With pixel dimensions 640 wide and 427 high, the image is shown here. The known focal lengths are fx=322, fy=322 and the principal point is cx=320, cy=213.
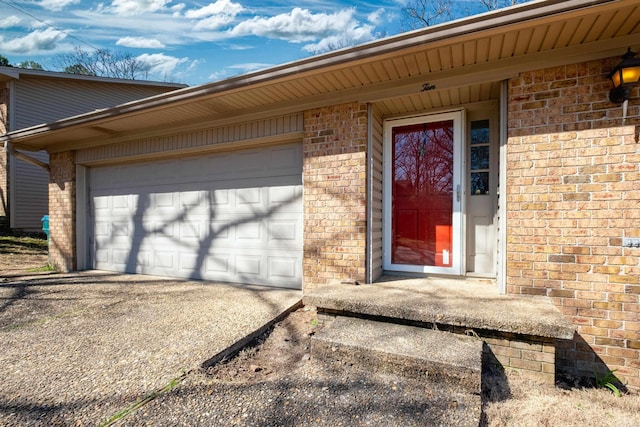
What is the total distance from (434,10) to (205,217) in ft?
34.7

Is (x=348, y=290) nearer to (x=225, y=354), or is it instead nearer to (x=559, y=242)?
(x=225, y=354)

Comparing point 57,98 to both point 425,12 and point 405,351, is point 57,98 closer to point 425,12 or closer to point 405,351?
point 425,12

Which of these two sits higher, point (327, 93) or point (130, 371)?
point (327, 93)

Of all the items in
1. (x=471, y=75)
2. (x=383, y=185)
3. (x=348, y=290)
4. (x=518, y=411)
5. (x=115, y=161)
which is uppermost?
(x=471, y=75)

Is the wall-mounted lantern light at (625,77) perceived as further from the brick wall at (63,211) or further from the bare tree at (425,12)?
the bare tree at (425,12)

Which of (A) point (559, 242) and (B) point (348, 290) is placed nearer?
(A) point (559, 242)

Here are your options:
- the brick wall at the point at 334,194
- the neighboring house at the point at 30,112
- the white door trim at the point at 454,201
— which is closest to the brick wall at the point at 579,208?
the white door trim at the point at 454,201

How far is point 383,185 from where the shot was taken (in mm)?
3904

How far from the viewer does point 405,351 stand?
2.17m

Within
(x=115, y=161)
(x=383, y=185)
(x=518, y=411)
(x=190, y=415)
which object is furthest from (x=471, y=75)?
(x=115, y=161)

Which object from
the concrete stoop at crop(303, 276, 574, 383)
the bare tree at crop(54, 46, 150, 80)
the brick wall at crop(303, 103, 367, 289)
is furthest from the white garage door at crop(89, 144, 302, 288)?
the bare tree at crop(54, 46, 150, 80)

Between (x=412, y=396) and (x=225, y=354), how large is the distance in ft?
4.48

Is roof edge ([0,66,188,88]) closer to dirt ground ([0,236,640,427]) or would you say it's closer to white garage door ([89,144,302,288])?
white garage door ([89,144,302,288])

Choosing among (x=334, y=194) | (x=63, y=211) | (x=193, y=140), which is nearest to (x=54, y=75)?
(x=63, y=211)
